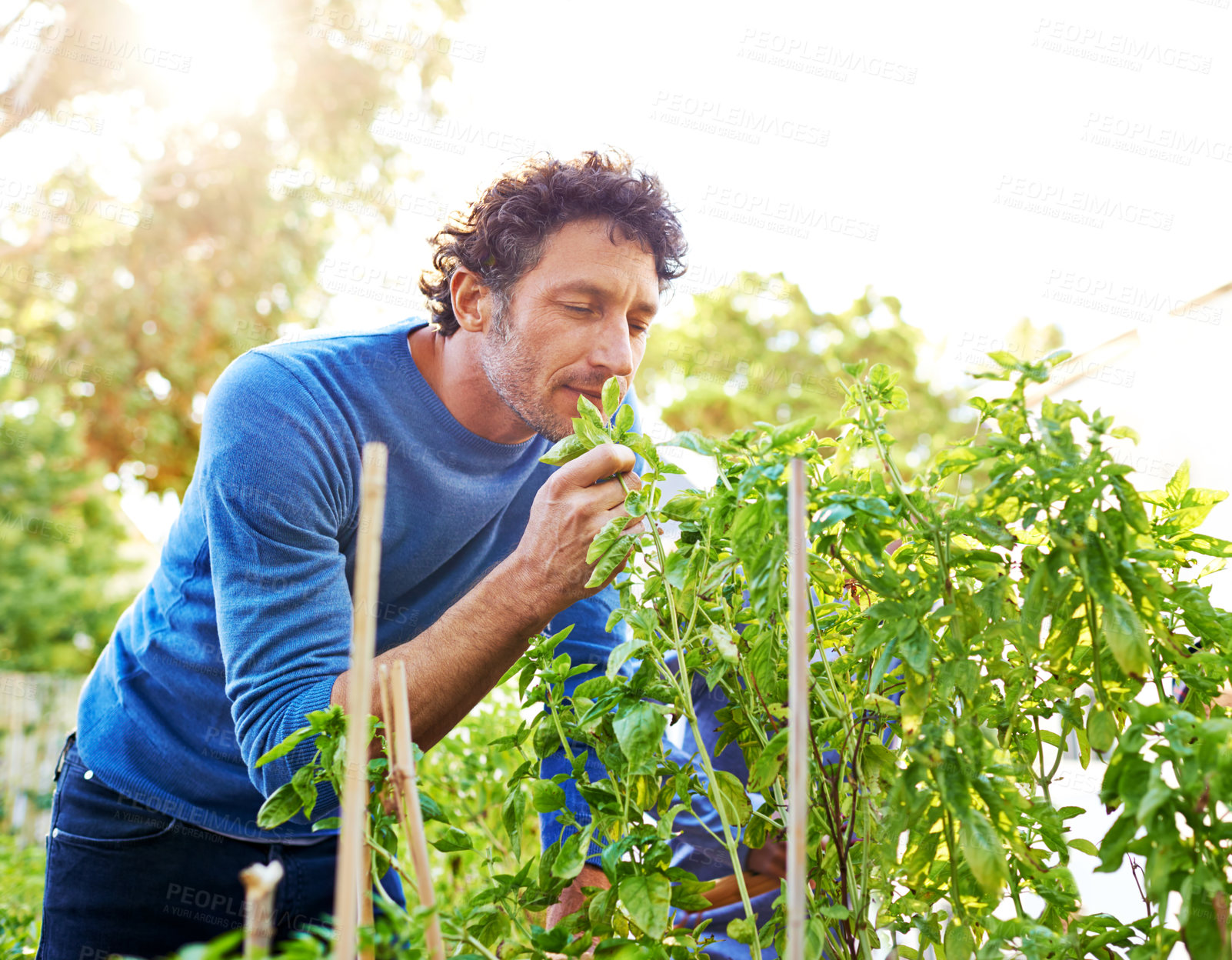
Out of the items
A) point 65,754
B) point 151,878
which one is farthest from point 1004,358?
point 65,754

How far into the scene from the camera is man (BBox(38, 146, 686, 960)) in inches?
57.3

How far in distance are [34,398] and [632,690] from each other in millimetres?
12550

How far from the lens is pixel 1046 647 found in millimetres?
961

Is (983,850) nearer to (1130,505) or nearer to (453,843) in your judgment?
(1130,505)

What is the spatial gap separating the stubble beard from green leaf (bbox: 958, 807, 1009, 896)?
4.11ft

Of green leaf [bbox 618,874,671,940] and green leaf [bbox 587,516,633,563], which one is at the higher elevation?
green leaf [bbox 587,516,633,563]

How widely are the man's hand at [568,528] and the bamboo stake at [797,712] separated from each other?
2.10 ft

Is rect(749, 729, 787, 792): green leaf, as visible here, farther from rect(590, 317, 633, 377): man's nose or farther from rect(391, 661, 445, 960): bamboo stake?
rect(590, 317, 633, 377): man's nose

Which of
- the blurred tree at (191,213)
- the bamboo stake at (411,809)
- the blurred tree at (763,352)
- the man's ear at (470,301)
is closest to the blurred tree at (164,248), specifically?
the blurred tree at (191,213)

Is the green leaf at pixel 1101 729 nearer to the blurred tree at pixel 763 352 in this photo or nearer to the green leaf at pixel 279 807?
the green leaf at pixel 279 807

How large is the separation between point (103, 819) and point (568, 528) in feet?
4.25

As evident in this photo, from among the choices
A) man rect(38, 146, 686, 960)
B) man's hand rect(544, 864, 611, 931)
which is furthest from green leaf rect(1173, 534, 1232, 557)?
man's hand rect(544, 864, 611, 931)

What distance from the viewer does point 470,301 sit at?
2.22 metres

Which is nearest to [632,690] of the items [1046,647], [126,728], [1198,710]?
[1046,647]
